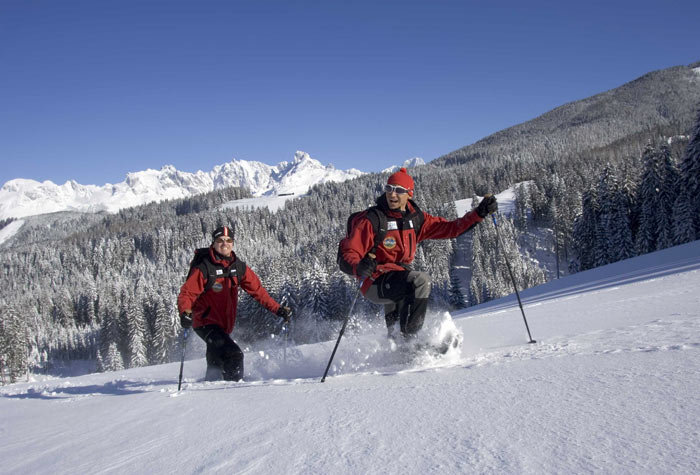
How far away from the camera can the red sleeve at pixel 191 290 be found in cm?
577

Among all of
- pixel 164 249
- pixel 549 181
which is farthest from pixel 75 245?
pixel 549 181

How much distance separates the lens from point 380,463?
1731 mm

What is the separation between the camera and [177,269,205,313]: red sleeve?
577 cm

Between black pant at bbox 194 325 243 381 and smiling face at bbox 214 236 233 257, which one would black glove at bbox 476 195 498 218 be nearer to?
smiling face at bbox 214 236 233 257

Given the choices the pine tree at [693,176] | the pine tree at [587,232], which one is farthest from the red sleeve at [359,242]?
the pine tree at [587,232]

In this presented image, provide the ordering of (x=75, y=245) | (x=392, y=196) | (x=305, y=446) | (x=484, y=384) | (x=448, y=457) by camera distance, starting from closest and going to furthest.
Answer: (x=448, y=457), (x=305, y=446), (x=484, y=384), (x=392, y=196), (x=75, y=245)

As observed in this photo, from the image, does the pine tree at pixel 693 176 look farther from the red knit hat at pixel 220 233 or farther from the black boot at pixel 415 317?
the red knit hat at pixel 220 233

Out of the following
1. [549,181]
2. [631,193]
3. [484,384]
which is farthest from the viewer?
[549,181]

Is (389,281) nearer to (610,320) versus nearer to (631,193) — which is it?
(610,320)

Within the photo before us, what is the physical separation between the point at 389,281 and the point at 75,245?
200261mm

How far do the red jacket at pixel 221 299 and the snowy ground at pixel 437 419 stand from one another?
1.80 metres

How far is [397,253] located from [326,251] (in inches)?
3231

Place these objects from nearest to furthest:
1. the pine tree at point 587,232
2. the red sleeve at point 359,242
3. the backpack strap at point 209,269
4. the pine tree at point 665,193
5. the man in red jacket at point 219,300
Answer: the red sleeve at point 359,242
the man in red jacket at point 219,300
the backpack strap at point 209,269
the pine tree at point 665,193
the pine tree at point 587,232

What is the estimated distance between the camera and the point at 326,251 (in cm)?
8706
